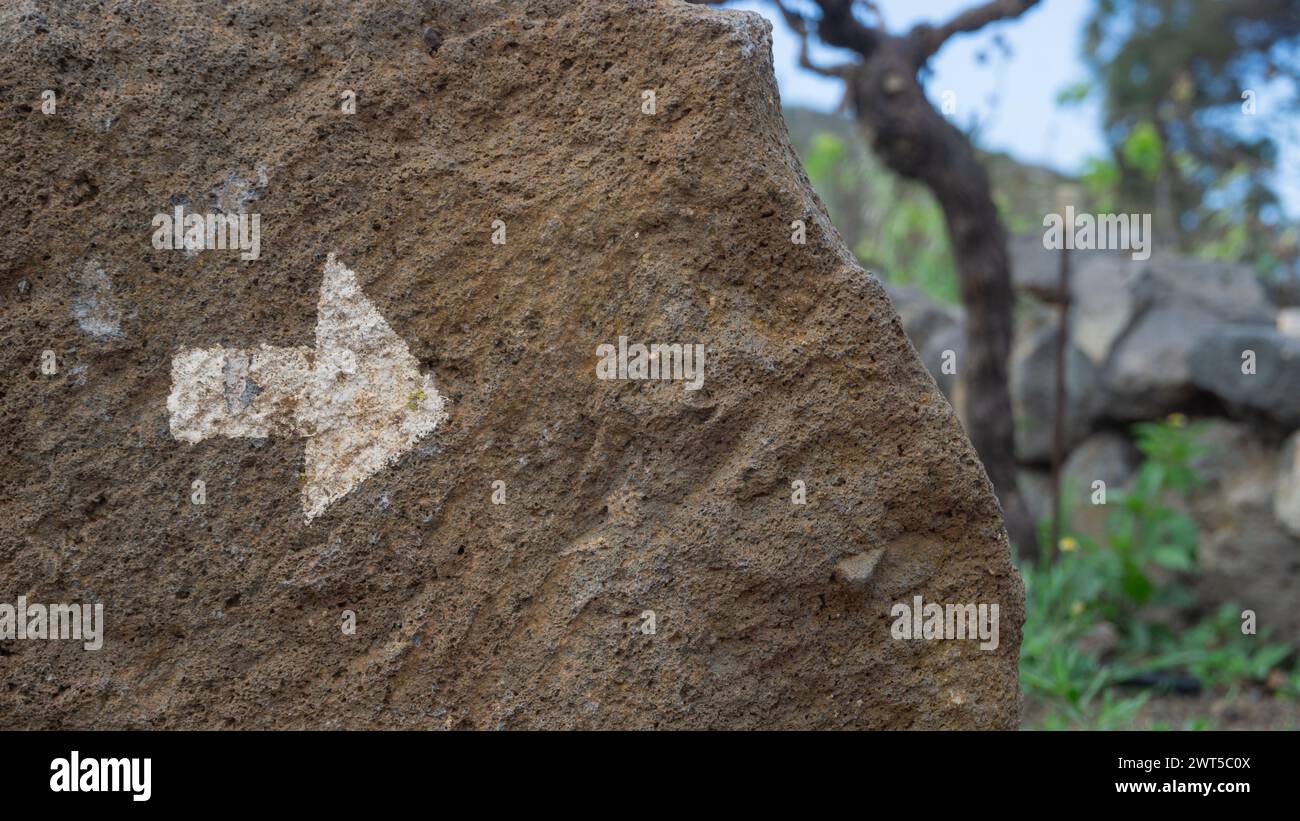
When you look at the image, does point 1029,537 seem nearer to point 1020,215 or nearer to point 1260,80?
point 1020,215

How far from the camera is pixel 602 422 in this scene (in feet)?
8.73

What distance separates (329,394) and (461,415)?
30 cm

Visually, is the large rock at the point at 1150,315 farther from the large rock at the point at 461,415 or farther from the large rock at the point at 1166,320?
the large rock at the point at 461,415

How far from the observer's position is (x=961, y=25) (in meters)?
5.30

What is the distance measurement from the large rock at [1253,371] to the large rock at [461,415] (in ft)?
11.0

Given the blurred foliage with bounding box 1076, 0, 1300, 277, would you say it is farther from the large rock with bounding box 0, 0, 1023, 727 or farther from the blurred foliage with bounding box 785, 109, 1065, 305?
the large rock with bounding box 0, 0, 1023, 727

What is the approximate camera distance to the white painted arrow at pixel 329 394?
2.65 metres

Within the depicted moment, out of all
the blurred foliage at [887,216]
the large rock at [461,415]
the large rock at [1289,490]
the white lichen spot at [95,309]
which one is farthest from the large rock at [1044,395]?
the white lichen spot at [95,309]

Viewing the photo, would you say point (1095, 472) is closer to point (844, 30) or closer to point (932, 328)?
point (932, 328)

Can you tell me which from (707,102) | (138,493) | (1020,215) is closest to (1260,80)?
(1020,215)

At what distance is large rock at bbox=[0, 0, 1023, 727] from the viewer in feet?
8.64

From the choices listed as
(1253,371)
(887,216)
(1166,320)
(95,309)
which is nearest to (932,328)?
(1166,320)

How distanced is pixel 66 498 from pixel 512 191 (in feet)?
3.84

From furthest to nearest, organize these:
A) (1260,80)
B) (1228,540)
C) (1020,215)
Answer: (1260,80)
(1020,215)
(1228,540)
